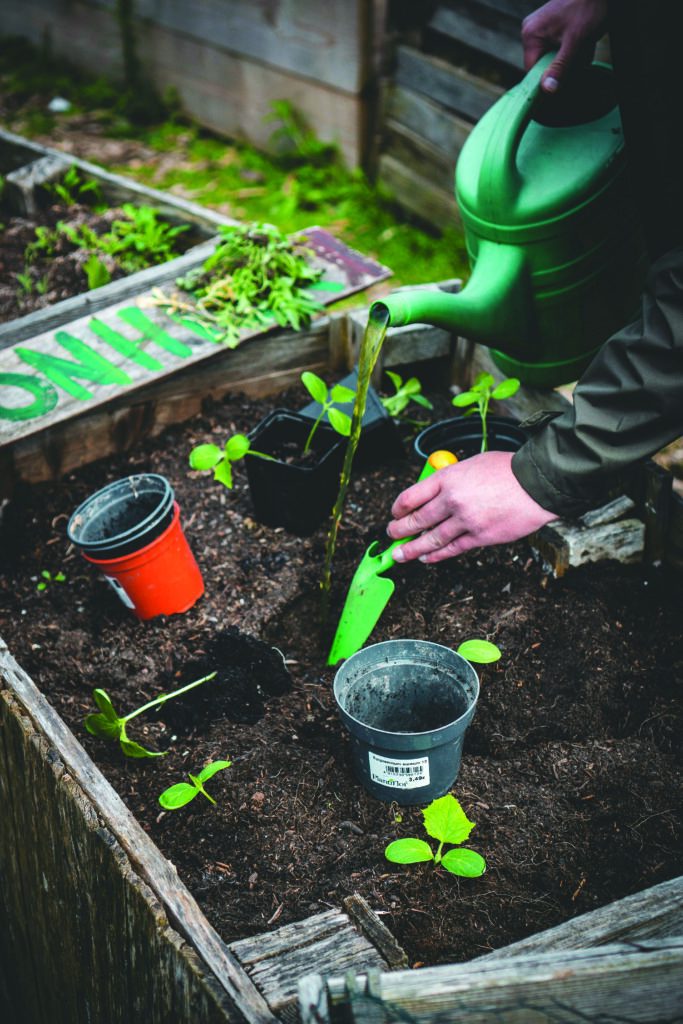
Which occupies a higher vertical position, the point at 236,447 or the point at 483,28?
the point at 483,28

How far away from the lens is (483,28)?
329cm

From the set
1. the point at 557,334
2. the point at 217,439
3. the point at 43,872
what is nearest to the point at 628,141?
the point at 557,334

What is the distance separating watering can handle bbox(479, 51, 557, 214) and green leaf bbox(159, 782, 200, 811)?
1.56 meters

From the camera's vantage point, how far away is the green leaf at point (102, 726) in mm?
1634

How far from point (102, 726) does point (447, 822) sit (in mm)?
771

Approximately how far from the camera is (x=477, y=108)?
11.1ft

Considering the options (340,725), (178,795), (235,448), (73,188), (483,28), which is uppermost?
(483,28)

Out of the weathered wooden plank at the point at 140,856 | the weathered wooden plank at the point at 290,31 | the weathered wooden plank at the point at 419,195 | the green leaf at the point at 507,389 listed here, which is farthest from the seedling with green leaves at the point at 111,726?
the weathered wooden plank at the point at 290,31

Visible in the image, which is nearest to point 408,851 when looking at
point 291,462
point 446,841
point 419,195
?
point 446,841

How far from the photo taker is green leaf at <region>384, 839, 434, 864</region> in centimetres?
138

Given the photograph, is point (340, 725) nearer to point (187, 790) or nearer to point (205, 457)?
point (187, 790)

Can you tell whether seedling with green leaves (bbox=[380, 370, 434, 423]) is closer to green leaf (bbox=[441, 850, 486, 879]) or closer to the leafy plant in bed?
A: the leafy plant in bed

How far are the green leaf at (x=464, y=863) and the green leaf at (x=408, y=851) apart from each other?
0.03 meters

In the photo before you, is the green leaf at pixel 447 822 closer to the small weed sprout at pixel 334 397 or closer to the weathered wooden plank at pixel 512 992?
the weathered wooden plank at pixel 512 992
